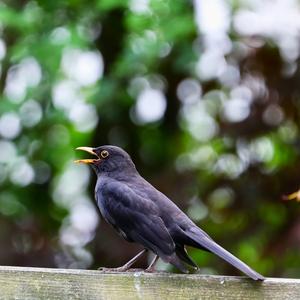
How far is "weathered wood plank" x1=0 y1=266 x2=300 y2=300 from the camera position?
10.2 ft

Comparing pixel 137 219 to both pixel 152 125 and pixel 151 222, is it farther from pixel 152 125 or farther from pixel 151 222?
pixel 152 125

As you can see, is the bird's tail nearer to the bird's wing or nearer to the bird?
the bird

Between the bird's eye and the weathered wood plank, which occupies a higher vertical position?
the weathered wood plank

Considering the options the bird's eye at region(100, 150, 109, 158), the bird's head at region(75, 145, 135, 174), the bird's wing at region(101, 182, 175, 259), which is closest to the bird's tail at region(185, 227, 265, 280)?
the bird's wing at region(101, 182, 175, 259)

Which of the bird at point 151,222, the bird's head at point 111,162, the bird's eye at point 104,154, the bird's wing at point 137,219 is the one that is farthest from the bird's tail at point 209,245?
the bird's eye at point 104,154

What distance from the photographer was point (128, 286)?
3139mm

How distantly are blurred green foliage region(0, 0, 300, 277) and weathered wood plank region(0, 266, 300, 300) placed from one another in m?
3.15

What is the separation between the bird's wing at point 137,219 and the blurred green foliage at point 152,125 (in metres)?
2.46

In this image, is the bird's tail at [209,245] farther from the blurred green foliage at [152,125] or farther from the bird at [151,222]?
the blurred green foliage at [152,125]

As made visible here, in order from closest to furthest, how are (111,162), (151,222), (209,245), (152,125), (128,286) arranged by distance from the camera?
(128,286), (209,245), (151,222), (111,162), (152,125)

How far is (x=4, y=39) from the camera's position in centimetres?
782

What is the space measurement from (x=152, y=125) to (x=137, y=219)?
4.00 m

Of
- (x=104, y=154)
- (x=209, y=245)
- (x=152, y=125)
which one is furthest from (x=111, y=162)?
(x=152, y=125)

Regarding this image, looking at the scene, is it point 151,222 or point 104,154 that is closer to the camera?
point 151,222
